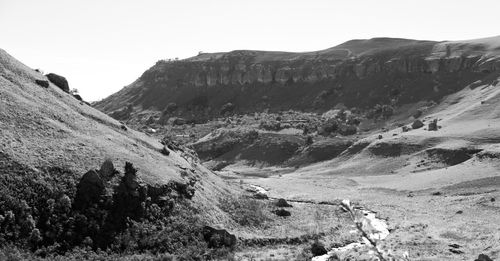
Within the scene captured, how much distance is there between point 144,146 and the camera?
58.5 metres

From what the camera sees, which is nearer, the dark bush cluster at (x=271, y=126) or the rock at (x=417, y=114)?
the rock at (x=417, y=114)

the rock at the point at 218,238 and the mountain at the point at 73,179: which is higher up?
the mountain at the point at 73,179

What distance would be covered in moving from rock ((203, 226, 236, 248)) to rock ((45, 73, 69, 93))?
3048 centimetres

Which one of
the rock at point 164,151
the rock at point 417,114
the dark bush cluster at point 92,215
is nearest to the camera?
the dark bush cluster at point 92,215

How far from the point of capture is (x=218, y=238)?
43.3 metres

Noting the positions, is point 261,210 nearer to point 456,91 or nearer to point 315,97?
point 456,91

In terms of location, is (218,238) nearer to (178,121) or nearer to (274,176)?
(274,176)

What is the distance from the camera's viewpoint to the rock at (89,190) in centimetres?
4097

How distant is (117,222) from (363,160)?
217ft

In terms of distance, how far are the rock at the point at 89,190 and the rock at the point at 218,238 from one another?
30.5 ft

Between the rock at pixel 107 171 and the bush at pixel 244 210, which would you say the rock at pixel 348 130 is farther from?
the rock at pixel 107 171

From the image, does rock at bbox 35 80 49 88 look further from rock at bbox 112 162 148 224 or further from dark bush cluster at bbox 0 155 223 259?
rock at bbox 112 162 148 224

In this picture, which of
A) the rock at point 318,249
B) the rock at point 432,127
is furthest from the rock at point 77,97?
the rock at point 432,127

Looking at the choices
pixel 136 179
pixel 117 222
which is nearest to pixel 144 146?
pixel 136 179
